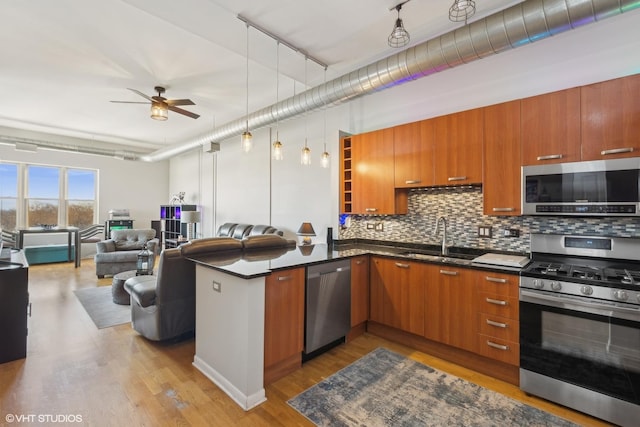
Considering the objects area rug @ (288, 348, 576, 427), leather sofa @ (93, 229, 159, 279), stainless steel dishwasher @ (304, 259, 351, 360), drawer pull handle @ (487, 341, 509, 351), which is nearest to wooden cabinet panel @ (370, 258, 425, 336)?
stainless steel dishwasher @ (304, 259, 351, 360)

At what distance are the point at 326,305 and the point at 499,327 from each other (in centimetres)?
146

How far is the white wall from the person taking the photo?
100 inches

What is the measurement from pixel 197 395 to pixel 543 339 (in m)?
2.60

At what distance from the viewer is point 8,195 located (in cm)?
729

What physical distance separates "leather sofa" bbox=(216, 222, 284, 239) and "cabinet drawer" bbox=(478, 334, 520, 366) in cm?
368

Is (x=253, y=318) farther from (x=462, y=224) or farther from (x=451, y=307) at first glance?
(x=462, y=224)

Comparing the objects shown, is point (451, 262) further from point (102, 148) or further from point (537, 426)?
point (102, 148)

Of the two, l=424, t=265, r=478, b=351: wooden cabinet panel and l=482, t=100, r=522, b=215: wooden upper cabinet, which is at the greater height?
l=482, t=100, r=522, b=215: wooden upper cabinet

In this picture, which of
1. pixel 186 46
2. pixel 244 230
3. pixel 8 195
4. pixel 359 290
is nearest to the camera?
pixel 359 290

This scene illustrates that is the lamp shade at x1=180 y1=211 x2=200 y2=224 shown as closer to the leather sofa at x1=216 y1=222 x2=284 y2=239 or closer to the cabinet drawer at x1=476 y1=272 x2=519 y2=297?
the leather sofa at x1=216 y1=222 x2=284 y2=239

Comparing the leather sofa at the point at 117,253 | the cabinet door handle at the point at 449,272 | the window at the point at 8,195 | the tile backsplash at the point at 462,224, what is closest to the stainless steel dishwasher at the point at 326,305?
the cabinet door handle at the point at 449,272

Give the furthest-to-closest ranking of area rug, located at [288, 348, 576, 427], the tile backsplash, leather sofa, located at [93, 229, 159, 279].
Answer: leather sofa, located at [93, 229, 159, 279]
the tile backsplash
area rug, located at [288, 348, 576, 427]

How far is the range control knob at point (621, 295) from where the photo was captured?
6.09 feet

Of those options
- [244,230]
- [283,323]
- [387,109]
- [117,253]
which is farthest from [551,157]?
[117,253]
